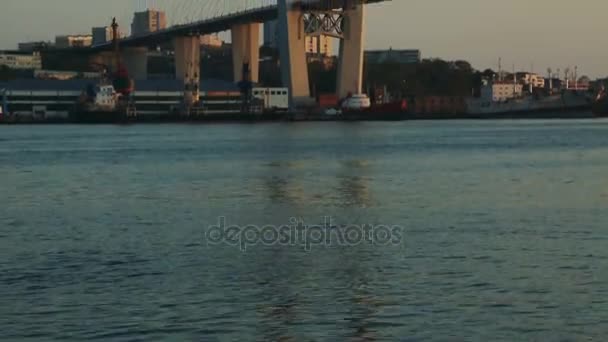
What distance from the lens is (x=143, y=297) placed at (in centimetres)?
892

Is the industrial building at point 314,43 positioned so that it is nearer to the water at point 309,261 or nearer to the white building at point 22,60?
the white building at point 22,60

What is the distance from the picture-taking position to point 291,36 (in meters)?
59.8

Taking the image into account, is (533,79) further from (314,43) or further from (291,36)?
(291,36)

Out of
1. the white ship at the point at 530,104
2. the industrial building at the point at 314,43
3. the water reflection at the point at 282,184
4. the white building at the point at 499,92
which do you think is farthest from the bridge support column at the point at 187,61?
the water reflection at the point at 282,184

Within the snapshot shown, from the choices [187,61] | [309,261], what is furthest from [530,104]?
[309,261]

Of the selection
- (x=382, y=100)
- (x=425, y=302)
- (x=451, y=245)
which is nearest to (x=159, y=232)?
(x=451, y=245)

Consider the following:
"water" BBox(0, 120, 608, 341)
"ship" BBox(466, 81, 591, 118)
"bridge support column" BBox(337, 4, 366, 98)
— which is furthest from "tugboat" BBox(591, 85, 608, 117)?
"water" BBox(0, 120, 608, 341)

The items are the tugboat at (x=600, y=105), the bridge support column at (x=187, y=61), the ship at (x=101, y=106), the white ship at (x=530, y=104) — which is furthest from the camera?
the white ship at (x=530, y=104)

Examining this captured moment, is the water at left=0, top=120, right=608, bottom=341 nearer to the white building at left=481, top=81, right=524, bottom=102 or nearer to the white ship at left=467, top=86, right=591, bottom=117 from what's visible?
the white ship at left=467, top=86, right=591, bottom=117

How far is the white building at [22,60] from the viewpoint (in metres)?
102

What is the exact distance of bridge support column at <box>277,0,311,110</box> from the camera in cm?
5934

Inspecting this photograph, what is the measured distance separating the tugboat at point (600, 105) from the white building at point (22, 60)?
4583cm

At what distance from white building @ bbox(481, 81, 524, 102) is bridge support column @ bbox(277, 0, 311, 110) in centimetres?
2184

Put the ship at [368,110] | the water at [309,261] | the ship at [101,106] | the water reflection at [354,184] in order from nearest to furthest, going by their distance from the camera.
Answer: the water at [309,261] < the water reflection at [354,184] < the ship at [368,110] < the ship at [101,106]
